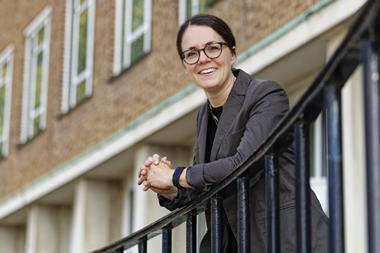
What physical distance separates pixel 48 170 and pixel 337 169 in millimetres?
18939

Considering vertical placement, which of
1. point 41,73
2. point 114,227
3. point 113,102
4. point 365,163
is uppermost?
point 41,73

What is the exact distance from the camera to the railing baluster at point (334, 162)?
3189mm

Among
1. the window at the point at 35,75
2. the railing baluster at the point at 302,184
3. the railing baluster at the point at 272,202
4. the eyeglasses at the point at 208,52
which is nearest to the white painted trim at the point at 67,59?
the window at the point at 35,75

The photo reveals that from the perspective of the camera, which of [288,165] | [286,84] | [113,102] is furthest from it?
[113,102]

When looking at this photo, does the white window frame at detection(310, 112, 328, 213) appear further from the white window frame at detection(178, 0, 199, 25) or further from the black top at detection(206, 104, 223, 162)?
the black top at detection(206, 104, 223, 162)

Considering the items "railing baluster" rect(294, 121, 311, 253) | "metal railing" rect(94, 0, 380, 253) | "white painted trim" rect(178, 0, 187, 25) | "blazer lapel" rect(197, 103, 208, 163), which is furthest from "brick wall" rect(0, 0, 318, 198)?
"railing baluster" rect(294, 121, 311, 253)

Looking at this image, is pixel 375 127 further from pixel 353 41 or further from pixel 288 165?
pixel 288 165

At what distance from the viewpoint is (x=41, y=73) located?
77.0ft

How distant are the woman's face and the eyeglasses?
0.01 meters

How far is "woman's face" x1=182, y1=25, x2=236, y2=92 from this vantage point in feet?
15.0

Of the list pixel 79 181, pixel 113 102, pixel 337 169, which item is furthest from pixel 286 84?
pixel 337 169

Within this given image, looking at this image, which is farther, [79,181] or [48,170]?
[48,170]

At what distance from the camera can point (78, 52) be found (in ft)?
70.8

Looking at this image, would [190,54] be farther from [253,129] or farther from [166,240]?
[166,240]
